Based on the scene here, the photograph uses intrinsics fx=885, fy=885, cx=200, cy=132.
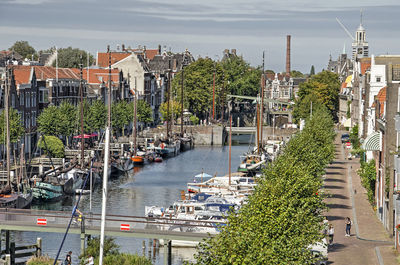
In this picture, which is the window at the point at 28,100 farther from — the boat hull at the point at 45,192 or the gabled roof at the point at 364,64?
the gabled roof at the point at 364,64

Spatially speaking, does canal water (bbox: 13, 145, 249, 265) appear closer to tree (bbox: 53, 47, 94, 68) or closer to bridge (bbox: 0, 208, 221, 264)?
bridge (bbox: 0, 208, 221, 264)

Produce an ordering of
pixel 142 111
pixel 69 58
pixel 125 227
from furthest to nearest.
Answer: pixel 69 58 < pixel 142 111 < pixel 125 227

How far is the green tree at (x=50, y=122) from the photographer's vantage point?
108625 millimetres

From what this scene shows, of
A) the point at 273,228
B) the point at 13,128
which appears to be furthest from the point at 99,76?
the point at 273,228

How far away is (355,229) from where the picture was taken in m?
58.5

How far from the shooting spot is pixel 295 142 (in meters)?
69.6

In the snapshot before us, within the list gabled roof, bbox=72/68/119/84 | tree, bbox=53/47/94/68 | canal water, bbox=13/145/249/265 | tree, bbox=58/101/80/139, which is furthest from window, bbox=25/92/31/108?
tree, bbox=53/47/94/68

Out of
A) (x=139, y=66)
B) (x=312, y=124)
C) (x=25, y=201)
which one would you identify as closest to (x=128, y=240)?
(x=25, y=201)

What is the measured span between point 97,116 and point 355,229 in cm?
6939

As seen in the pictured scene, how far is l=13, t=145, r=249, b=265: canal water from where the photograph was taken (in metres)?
59.1

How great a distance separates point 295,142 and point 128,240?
52.7ft

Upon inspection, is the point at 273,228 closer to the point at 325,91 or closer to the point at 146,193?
the point at 146,193

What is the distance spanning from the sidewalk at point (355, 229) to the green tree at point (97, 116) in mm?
42265

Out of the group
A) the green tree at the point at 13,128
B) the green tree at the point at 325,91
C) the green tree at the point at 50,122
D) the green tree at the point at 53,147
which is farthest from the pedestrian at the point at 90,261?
the green tree at the point at 325,91
